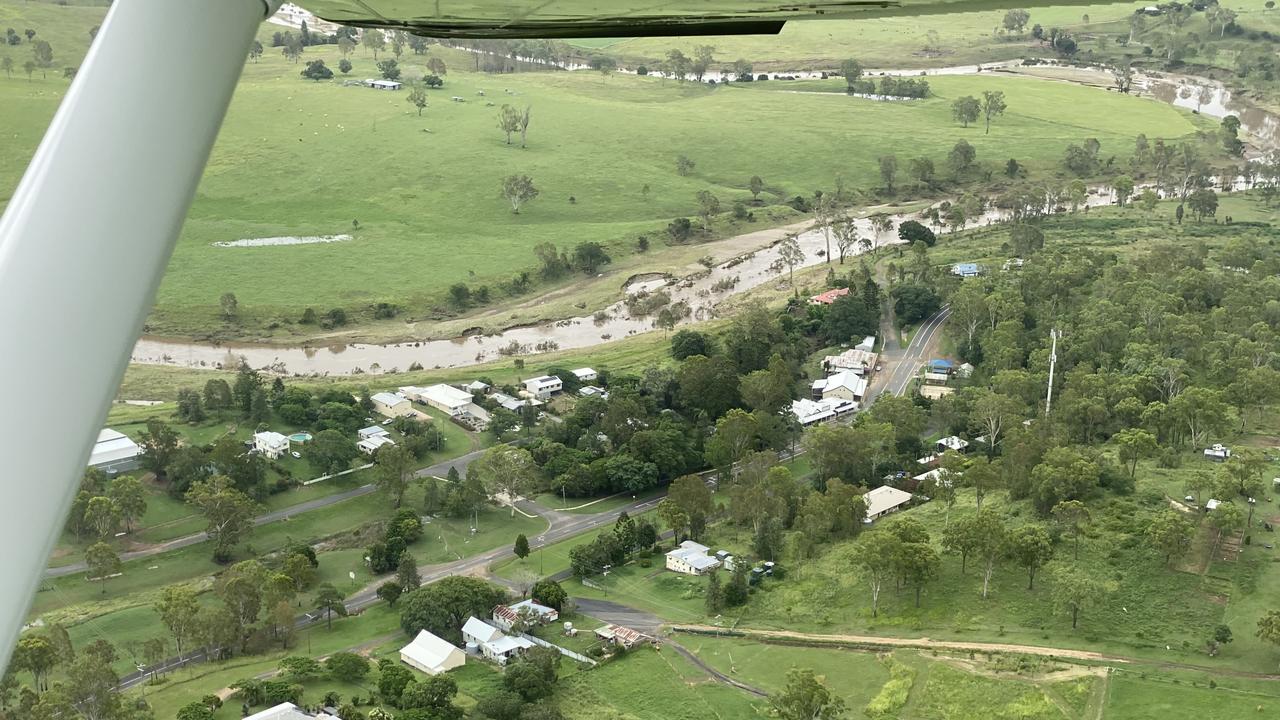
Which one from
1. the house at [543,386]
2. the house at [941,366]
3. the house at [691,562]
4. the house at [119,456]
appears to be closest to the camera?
the house at [691,562]

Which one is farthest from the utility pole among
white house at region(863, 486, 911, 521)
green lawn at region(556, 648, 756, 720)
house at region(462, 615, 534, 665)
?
house at region(462, 615, 534, 665)

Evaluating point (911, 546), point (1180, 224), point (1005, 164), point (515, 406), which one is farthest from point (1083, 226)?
point (911, 546)

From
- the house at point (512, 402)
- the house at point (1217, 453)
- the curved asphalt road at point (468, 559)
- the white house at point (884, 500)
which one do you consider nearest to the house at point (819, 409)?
the white house at point (884, 500)

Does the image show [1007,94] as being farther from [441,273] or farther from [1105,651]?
[1105,651]

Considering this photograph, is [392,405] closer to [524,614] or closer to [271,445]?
[271,445]

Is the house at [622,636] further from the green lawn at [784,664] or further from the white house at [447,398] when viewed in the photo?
the white house at [447,398]

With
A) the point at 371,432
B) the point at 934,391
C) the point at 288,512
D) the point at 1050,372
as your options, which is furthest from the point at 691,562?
the point at 1050,372

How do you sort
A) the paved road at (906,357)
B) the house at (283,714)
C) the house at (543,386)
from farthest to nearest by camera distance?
1. the paved road at (906,357)
2. the house at (543,386)
3. the house at (283,714)
